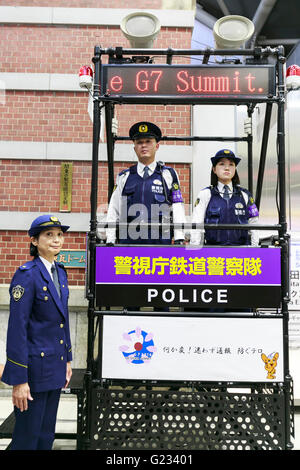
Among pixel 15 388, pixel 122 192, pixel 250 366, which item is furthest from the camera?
pixel 122 192

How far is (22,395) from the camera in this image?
105 inches

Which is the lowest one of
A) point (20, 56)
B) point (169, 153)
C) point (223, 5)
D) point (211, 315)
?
point (211, 315)

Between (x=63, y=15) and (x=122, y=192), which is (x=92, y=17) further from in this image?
(x=122, y=192)

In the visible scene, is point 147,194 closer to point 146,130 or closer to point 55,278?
point 146,130

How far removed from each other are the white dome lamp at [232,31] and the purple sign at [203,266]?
2000 mm

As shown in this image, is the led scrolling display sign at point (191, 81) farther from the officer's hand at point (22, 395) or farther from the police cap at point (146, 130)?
the officer's hand at point (22, 395)

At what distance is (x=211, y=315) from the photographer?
322 cm

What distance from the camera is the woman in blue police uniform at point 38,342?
2.69 meters

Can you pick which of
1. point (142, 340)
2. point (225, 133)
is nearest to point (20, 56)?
point (225, 133)

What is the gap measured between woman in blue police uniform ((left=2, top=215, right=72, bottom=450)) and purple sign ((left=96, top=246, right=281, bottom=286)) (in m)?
0.67

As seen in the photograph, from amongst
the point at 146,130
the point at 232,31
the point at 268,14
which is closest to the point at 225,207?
the point at 146,130

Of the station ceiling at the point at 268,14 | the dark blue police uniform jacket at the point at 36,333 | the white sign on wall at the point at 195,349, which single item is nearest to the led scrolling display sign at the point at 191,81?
the dark blue police uniform jacket at the point at 36,333

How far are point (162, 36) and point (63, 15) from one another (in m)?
1.69

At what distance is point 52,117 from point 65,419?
4537mm
